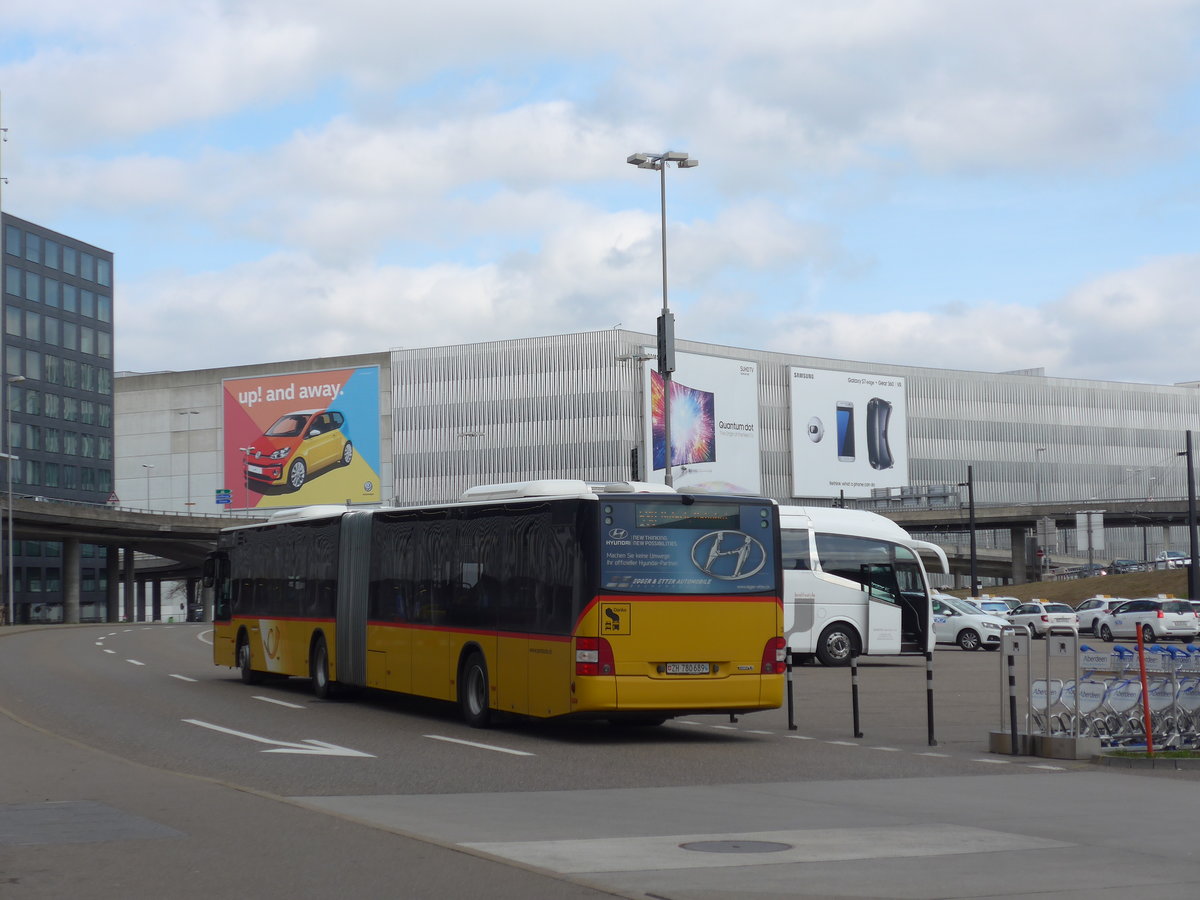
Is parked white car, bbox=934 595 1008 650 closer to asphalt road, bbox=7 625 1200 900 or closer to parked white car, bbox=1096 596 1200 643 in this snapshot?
parked white car, bbox=1096 596 1200 643

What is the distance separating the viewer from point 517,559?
1848 centimetres

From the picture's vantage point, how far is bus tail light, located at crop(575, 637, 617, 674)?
55.8ft

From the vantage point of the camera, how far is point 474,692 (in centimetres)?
1928

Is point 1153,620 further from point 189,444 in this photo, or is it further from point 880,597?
point 189,444

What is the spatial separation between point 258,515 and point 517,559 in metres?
112

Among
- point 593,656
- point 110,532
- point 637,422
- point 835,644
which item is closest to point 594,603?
point 593,656

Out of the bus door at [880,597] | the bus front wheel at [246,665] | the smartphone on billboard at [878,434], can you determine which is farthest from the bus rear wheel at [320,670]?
the smartphone on billboard at [878,434]

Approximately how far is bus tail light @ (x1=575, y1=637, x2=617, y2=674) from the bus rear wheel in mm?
8060

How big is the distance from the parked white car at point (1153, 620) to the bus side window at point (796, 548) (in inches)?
824

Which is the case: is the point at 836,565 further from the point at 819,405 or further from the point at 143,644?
the point at 819,405

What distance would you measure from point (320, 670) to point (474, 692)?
5.84 meters

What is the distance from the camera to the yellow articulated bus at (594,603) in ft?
56.7

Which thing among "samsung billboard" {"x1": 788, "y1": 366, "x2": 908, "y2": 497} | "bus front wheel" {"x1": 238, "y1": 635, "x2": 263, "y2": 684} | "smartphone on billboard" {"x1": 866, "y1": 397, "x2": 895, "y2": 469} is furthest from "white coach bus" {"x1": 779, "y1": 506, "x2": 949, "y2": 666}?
"smartphone on billboard" {"x1": 866, "y1": 397, "x2": 895, "y2": 469}

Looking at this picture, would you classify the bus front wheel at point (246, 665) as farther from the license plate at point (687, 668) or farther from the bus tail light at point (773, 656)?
the bus tail light at point (773, 656)
